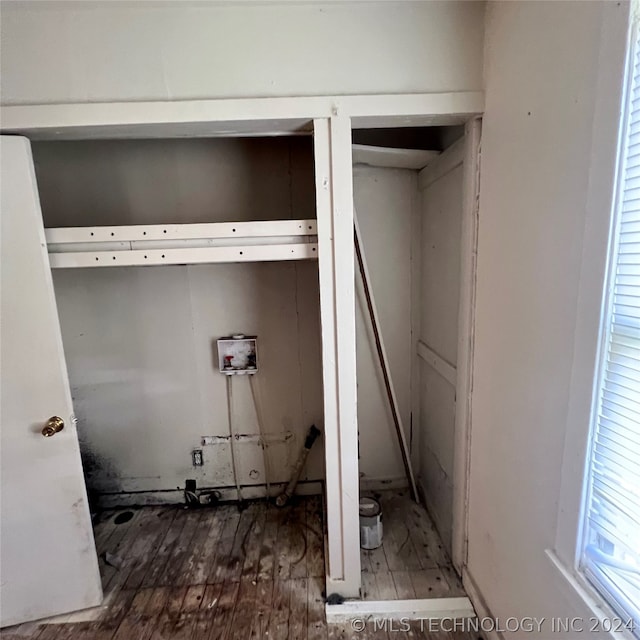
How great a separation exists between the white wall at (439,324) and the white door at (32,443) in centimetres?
161

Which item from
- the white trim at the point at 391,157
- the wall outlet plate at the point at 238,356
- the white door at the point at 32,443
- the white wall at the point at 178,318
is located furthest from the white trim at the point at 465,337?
the white door at the point at 32,443

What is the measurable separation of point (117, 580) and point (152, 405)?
0.84 m

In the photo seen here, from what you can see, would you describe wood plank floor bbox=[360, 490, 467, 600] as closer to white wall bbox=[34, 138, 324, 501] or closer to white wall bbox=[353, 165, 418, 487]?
white wall bbox=[353, 165, 418, 487]

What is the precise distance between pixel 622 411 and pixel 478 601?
1155 millimetres

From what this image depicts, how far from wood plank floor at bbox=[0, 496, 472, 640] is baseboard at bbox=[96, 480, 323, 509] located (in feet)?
0.17

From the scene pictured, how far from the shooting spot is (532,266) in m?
1.05

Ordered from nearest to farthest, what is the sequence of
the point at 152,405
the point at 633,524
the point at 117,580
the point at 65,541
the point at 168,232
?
the point at 633,524, the point at 168,232, the point at 65,541, the point at 117,580, the point at 152,405

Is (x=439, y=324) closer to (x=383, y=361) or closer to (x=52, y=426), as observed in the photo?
(x=383, y=361)

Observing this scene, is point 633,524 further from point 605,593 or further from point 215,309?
point 215,309

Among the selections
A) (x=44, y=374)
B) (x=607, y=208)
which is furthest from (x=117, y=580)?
(x=607, y=208)

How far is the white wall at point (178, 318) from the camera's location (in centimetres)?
196

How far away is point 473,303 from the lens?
144 centimetres

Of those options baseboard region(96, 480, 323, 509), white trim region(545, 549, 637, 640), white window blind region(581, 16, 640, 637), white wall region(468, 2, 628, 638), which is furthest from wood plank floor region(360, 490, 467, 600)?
white window blind region(581, 16, 640, 637)

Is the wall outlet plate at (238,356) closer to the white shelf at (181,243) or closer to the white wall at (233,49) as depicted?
the white shelf at (181,243)
